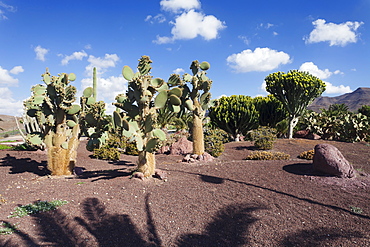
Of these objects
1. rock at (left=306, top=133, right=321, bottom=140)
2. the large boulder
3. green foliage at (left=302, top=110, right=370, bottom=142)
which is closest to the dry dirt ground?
the large boulder

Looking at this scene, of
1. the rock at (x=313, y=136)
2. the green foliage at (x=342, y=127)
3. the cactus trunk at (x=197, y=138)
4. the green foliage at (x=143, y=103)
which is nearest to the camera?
the green foliage at (x=143, y=103)

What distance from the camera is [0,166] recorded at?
8.76 meters

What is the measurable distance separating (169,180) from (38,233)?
11.6ft

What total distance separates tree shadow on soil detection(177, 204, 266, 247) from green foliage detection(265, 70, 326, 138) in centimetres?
1631

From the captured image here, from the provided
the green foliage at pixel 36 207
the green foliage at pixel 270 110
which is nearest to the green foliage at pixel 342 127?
the green foliage at pixel 270 110

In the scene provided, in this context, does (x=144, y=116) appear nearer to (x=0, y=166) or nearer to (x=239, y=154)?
(x=0, y=166)

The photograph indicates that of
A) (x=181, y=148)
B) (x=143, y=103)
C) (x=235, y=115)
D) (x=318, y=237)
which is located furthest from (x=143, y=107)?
(x=235, y=115)

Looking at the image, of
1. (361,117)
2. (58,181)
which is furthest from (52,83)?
(361,117)

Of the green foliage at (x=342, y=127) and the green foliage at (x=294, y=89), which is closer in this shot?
the green foliage at (x=342, y=127)

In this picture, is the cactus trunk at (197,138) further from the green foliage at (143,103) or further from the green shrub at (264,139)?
the green shrub at (264,139)

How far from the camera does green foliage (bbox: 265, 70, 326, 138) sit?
63.7ft

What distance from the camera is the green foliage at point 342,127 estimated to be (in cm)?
1692

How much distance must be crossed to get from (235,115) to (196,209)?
1384 centimetres

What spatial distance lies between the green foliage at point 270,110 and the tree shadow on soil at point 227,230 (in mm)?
17205
